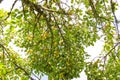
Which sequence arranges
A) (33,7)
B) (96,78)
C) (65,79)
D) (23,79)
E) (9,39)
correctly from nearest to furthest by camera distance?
(33,7), (65,79), (23,79), (96,78), (9,39)

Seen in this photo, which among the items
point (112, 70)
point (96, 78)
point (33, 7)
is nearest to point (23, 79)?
point (33, 7)

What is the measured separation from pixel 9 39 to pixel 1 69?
10472 millimetres

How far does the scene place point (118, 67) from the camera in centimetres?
922

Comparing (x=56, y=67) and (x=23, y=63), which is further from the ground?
(x=23, y=63)

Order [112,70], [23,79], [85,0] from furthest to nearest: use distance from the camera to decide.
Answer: [112,70], [85,0], [23,79]

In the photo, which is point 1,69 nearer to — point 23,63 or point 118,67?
point 118,67

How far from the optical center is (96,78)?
274 inches

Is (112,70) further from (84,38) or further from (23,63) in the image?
(23,63)

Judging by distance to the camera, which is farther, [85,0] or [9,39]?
[9,39]

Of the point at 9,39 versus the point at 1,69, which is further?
the point at 9,39

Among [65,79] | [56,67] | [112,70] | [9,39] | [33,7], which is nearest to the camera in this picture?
[33,7]

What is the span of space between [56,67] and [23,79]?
4168 millimetres

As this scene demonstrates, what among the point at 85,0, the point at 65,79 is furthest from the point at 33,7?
the point at 85,0

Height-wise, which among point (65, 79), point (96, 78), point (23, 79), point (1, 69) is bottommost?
point (65, 79)
